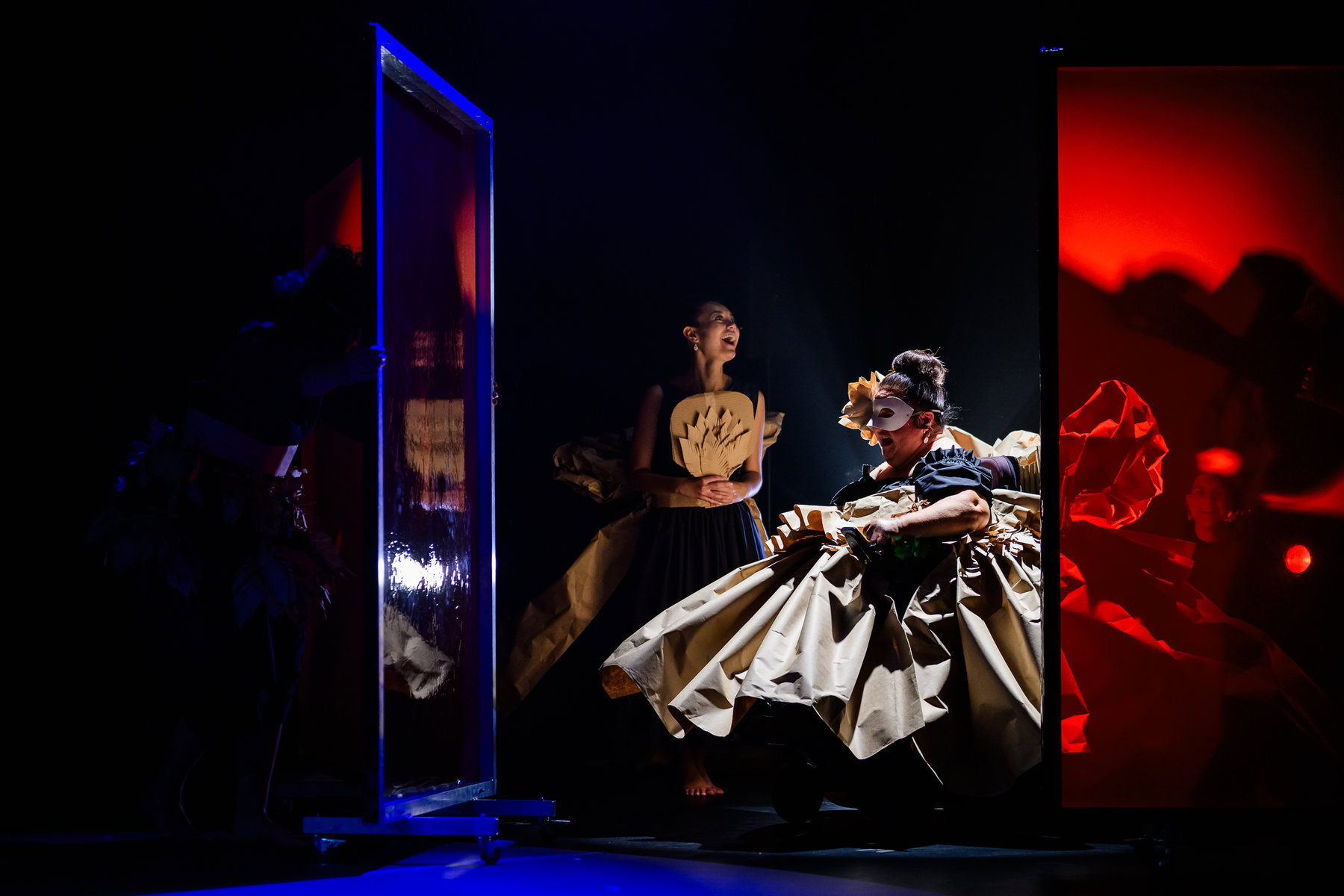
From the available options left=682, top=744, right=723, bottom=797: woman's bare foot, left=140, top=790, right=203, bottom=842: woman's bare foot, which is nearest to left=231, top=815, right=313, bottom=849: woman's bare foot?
left=140, top=790, right=203, bottom=842: woman's bare foot

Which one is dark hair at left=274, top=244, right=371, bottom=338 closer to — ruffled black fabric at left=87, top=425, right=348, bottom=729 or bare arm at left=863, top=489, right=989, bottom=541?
ruffled black fabric at left=87, top=425, right=348, bottom=729

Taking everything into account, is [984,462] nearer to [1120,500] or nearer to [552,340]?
[1120,500]

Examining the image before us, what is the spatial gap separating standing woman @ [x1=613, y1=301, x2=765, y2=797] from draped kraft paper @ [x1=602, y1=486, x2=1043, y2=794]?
3.24 ft

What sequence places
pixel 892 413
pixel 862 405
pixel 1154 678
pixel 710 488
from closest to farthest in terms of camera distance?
pixel 1154 678 < pixel 892 413 < pixel 862 405 < pixel 710 488

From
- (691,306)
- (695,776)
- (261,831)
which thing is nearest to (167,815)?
(261,831)

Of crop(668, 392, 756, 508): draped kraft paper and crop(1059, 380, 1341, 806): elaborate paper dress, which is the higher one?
crop(668, 392, 756, 508): draped kraft paper

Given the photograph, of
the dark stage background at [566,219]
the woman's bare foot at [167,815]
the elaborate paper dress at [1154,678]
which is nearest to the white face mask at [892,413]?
the dark stage background at [566,219]

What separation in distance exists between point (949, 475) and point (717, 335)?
151cm

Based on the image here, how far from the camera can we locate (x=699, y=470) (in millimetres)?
4547

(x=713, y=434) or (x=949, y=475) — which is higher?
(x=713, y=434)

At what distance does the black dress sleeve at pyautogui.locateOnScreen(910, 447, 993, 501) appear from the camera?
3.31 m

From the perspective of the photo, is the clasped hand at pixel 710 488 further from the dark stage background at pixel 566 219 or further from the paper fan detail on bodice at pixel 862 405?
the paper fan detail on bodice at pixel 862 405

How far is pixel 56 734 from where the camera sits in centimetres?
408

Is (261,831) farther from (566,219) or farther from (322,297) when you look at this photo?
(566,219)
